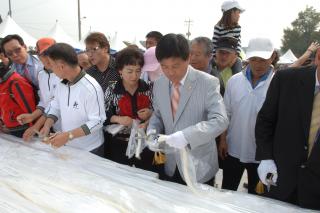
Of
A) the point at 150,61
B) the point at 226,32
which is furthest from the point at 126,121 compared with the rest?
the point at 226,32

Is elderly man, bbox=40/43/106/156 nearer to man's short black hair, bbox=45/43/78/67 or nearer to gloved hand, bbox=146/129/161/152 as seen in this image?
man's short black hair, bbox=45/43/78/67

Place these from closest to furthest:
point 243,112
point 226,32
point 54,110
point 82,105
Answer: point 82,105
point 243,112
point 54,110
point 226,32

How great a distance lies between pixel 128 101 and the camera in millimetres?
2359

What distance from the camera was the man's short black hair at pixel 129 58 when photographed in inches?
88.4

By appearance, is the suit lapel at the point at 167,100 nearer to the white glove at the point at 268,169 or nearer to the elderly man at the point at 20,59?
the white glove at the point at 268,169

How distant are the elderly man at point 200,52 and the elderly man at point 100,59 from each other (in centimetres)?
72

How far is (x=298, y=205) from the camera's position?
64.6 inches

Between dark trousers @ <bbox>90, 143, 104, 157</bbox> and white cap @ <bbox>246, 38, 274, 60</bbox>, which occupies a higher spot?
white cap @ <bbox>246, 38, 274, 60</bbox>

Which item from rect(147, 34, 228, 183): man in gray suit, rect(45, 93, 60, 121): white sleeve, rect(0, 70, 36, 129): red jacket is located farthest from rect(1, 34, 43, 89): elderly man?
rect(147, 34, 228, 183): man in gray suit

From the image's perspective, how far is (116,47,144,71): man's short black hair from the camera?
2244 mm

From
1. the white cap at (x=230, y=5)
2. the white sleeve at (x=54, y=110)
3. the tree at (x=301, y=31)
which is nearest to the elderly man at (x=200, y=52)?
the white cap at (x=230, y=5)

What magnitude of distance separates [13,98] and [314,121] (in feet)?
7.54

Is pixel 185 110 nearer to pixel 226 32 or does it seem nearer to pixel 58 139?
pixel 58 139

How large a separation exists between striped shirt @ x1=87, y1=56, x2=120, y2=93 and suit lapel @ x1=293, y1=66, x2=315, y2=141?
154cm
